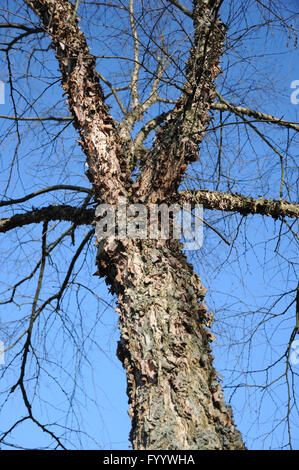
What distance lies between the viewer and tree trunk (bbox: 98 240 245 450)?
208 centimetres

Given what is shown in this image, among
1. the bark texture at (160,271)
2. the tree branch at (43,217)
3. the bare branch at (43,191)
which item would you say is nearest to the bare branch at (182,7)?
the bark texture at (160,271)

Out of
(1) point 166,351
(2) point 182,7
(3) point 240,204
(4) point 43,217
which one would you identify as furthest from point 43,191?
(1) point 166,351

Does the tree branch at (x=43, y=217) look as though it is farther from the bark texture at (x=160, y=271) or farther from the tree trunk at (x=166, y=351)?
the tree trunk at (x=166, y=351)

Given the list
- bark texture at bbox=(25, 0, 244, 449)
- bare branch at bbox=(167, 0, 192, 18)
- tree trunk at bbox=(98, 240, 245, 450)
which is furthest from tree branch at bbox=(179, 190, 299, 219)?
bare branch at bbox=(167, 0, 192, 18)

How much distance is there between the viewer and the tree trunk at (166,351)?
2.08 meters

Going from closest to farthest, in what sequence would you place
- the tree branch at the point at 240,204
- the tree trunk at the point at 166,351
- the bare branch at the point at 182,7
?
the tree trunk at the point at 166,351, the bare branch at the point at 182,7, the tree branch at the point at 240,204

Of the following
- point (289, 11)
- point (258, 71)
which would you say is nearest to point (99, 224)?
point (258, 71)

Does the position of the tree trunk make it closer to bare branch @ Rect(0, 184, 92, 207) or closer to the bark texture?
the bark texture

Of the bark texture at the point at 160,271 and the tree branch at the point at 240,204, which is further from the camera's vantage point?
the tree branch at the point at 240,204

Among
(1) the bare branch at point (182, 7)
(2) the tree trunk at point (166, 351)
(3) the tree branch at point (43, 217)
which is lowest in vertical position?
(2) the tree trunk at point (166, 351)

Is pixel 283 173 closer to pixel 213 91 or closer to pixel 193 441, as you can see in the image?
pixel 213 91

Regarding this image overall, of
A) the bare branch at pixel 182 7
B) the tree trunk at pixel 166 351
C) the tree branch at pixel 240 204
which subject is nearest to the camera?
the tree trunk at pixel 166 351

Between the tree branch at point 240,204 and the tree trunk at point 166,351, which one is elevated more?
the tree branch at point 240,204
